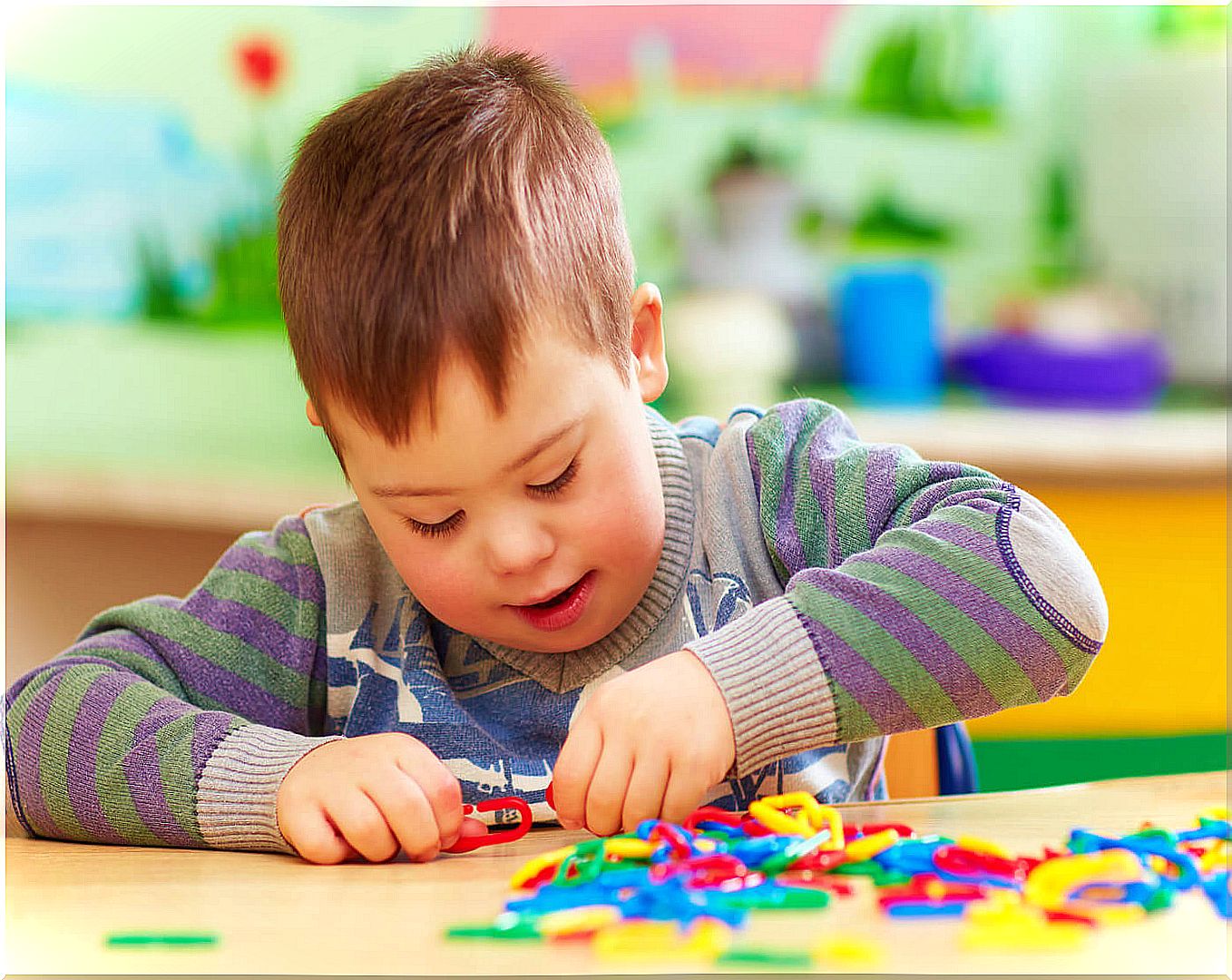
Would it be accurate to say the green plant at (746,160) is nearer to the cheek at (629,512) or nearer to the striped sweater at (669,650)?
the striped sweater at (669,650)

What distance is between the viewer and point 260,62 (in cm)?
238

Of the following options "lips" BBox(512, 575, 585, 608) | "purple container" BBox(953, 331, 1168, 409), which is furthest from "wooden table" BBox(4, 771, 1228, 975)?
"purple container" BBox(953, 331, 1168, 409)

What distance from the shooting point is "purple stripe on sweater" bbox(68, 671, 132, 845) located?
0.76 meters

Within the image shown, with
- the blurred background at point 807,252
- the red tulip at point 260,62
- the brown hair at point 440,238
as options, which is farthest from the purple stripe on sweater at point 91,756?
the red tulip at point 260,62

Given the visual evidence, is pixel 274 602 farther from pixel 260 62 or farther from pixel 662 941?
pixel 260 62

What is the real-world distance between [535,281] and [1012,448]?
4.81ft

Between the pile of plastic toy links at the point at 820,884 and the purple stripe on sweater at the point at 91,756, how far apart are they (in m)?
0.29

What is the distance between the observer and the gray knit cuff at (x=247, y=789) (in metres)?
0.70

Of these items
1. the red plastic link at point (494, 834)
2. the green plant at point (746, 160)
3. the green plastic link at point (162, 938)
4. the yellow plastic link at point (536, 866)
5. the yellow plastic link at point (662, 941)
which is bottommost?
the red plastic link at point (494, 834)

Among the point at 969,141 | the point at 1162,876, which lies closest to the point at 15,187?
the point at 969,141

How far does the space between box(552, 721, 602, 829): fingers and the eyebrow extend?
145mm

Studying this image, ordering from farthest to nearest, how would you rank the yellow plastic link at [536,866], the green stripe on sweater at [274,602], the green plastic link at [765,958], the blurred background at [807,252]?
1. the blurred background at [807,252]
2. the green stripe on sweater at [274,602]
3. the yellow plastic link at [536,866]
4. the green plastic link at [765,958]

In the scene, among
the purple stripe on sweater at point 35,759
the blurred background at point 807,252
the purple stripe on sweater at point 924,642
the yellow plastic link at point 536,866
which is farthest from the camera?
the blurred background at point 807,252

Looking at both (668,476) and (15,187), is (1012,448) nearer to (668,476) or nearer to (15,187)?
(668,476)
